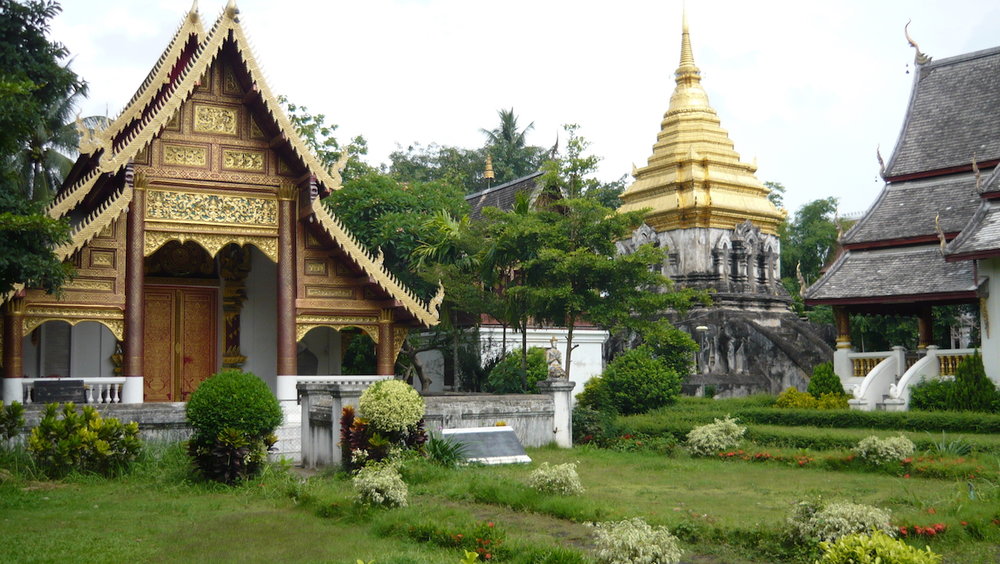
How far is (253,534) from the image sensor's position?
10.1 meters

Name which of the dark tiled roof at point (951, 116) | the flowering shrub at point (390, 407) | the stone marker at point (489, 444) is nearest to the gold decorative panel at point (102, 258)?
the flowering shrub at point (390, 407)

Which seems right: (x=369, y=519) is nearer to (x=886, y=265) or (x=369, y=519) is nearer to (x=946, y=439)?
(x=946, y=439)

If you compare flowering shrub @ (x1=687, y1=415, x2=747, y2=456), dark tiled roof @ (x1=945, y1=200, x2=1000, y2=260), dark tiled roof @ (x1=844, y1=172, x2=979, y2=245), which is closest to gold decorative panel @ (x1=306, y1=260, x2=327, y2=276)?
flowering shrub @ (x1=687, y1=415, x2=747, y2=456)

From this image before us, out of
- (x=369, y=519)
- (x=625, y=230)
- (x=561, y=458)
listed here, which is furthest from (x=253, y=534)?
(x=625, y=230)

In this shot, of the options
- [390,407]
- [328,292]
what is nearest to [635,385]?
[328,292]

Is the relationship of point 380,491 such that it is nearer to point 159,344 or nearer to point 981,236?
point 159,344

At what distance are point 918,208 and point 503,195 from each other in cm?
1239

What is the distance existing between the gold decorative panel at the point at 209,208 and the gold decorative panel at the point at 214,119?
1.17m

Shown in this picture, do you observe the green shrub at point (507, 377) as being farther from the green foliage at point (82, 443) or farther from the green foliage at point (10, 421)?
the green foliage at point (10, 421)

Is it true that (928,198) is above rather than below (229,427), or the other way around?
above

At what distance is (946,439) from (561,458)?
228 inches

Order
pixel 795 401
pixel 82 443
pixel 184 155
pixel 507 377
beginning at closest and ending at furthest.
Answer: pixel 82 443, pixel 184 155, pixel 795 401, pixel 507 377

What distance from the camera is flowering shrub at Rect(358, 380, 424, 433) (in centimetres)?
1392

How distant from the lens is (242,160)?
18.5 m
